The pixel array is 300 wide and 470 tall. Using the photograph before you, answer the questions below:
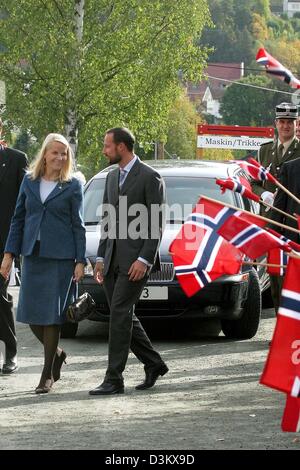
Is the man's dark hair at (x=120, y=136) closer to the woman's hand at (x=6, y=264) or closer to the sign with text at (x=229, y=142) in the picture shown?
the woman's hand at (x=6, y=264)

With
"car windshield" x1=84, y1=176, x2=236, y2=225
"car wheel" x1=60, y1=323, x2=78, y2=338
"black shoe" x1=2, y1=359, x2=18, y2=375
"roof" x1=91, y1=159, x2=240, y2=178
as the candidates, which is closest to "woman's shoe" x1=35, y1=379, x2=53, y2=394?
"black shoe" x1=2, y1=359, x2=18, y2=375

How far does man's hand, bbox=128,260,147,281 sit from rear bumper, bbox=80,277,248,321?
9.71ft

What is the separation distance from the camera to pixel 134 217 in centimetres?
941

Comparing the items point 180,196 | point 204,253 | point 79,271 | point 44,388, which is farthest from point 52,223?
point 180,196

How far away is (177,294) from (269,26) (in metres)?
170

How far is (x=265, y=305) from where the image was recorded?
16172mm

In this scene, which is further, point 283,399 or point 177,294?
point 177,294

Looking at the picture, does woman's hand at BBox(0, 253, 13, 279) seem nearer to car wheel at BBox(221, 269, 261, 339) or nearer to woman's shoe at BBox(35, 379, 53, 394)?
woman's shoe at BBox(35, 379, 53, 394)

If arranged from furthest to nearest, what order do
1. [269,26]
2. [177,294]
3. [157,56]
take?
[269,26], [157,56], [177,294]

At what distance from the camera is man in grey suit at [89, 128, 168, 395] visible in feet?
31.0

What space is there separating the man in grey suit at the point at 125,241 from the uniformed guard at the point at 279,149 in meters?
2.16

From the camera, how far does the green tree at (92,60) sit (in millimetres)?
41281
